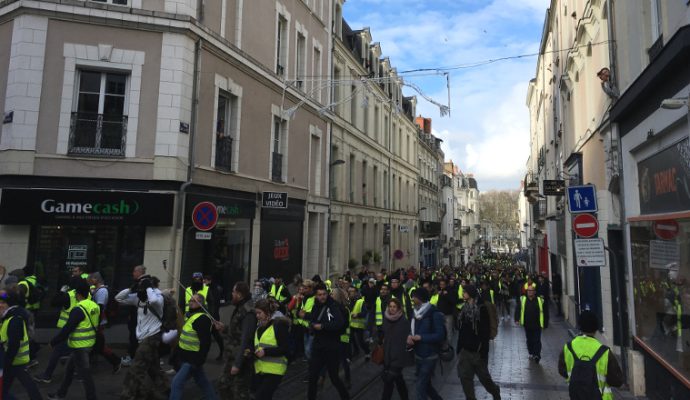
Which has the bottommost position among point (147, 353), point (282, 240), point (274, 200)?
point (147, 353)

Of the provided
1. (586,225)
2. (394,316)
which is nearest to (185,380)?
(394,316)

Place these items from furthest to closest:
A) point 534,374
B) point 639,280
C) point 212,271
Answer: point 212,271
point 534,374
point 639,280

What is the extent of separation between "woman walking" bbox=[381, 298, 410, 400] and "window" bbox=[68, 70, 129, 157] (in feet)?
24.3

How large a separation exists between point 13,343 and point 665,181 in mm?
8714

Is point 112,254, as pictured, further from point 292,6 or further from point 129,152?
point 292,6

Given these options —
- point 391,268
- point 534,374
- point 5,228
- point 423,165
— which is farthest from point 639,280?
point 423,165

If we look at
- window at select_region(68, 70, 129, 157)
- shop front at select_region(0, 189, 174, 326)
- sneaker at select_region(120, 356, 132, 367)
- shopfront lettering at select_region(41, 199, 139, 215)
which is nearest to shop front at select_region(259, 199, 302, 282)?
shop front at select_region(0, 189, 174, 326)

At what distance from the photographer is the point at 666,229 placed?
623cm

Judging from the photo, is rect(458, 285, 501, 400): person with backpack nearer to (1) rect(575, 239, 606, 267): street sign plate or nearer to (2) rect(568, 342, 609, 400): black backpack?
(1) rect(575, 239, 606, 267): street sign plate

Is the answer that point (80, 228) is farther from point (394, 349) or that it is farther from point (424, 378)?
point (424, 378)

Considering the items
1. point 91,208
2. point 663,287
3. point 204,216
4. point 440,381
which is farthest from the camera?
point 91,208

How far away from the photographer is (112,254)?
10305 mm

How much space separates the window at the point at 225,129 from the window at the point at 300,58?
179 inches

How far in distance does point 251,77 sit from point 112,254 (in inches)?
259
